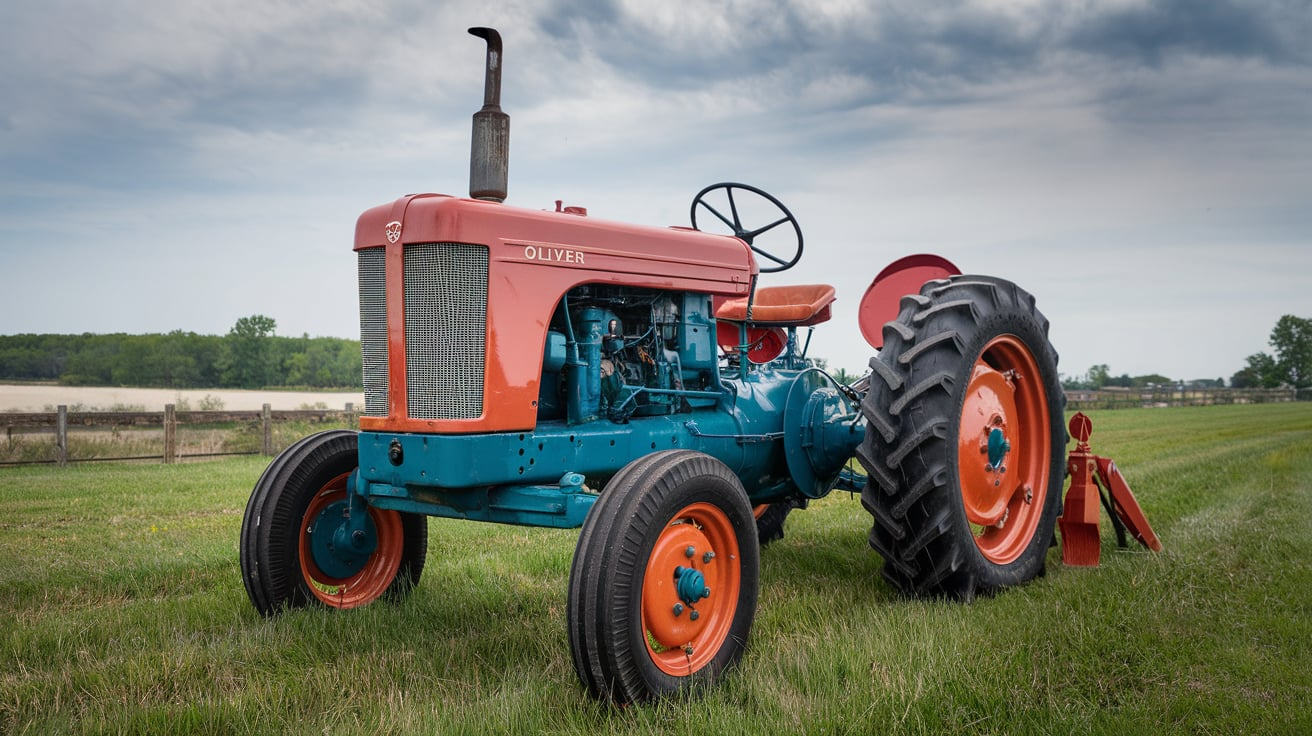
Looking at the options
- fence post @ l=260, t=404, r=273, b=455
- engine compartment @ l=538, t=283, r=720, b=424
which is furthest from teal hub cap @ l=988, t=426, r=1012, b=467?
fence post @ l=260, t=404, r=273, b=455

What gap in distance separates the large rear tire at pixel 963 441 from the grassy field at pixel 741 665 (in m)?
0.24

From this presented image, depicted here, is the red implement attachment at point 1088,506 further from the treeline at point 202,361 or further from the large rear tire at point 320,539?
the treeline at point 202,361

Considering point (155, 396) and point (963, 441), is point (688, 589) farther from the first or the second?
point (155, 396)

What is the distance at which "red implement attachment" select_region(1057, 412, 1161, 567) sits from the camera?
17.3 ft

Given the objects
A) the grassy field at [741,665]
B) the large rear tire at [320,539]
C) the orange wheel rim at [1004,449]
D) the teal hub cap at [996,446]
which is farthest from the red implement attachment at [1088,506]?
the large rear tire at [320,539]

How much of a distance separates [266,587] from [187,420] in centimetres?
1232

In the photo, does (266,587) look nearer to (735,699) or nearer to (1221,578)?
(735,699)

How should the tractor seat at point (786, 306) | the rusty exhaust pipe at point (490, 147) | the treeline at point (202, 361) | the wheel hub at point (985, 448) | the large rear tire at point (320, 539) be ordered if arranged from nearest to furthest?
the rusty exhaust pipe at point (490, 147), the large rear tire at point (320, 539), the wheel hub at point (985, 448), the tractor seat at point (786, 306), the treeline at point (202, 361)

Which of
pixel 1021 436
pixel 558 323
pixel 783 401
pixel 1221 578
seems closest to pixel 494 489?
pixel 558 323

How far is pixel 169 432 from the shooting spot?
572 inches

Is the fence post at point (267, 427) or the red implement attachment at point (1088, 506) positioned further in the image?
the fence post at point (267, 427)

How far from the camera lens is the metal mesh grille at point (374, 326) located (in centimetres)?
365

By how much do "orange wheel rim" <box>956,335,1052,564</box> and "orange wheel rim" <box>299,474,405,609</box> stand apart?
2.74 metres

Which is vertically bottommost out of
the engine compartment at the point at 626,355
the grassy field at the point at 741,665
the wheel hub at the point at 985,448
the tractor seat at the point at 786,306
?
the grassy field at the point at 741,665
